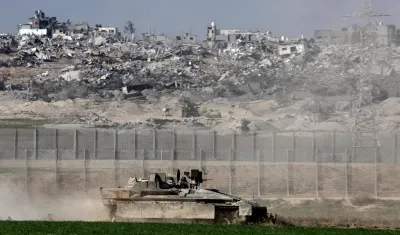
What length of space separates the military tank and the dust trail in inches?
41.9

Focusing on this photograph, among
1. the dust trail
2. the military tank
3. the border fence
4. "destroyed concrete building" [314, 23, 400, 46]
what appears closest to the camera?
the military tank

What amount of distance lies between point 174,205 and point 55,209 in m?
5.57

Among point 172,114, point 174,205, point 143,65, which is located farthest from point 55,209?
point 143,65

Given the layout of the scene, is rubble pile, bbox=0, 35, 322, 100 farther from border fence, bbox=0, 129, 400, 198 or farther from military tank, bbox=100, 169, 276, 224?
military tank, bbox=100, 169, 276, 224

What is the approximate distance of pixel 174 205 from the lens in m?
39.7

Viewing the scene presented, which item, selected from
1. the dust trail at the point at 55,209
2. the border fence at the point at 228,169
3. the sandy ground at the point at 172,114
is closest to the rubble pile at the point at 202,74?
the sandy ground at the point at 172,114

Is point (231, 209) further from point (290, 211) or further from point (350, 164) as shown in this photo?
point (350, 164)

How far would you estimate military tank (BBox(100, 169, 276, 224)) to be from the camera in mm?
39312

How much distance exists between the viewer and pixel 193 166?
54.2 m

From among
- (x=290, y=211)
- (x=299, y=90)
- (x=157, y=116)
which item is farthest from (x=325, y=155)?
(x=299, y=90)

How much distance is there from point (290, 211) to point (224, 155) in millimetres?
5416

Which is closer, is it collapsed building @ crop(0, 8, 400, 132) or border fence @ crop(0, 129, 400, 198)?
border fence @ crop(0, 129, 400, 198)

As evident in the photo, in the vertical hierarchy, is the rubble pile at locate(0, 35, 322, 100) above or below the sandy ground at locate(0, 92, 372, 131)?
above

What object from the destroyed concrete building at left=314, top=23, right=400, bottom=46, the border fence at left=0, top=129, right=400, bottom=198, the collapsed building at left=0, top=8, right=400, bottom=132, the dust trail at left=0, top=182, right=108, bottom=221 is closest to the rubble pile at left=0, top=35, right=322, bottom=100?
the collapsed building at left=0, top=8, right=400, bottom=132
